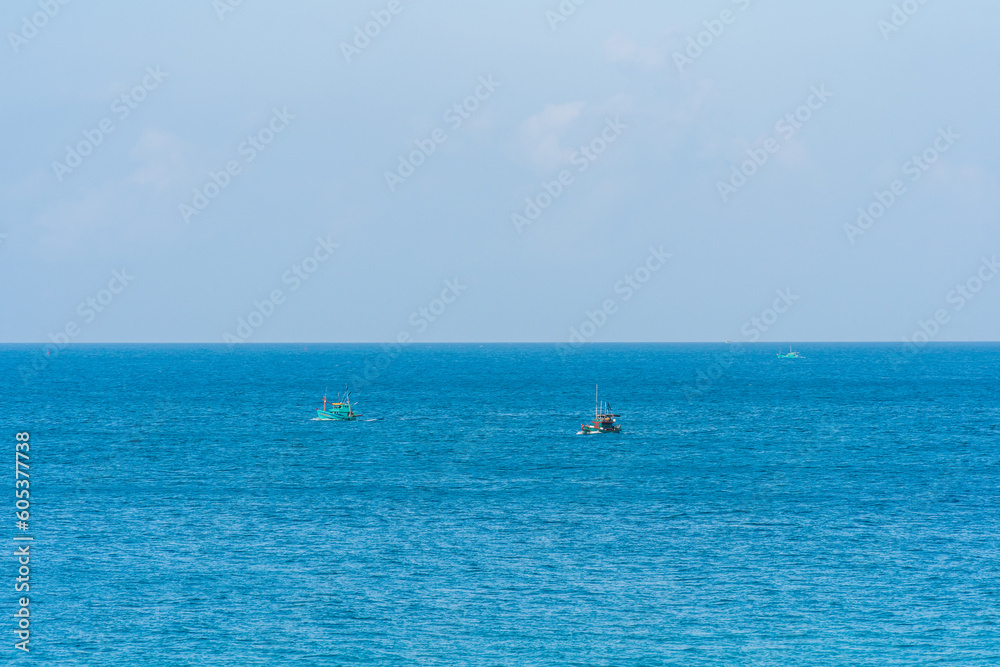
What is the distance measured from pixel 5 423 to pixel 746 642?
4180 inches

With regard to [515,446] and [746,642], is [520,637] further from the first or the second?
[515,446]

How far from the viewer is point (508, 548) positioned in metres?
57.7

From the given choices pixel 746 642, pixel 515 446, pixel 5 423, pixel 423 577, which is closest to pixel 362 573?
pixel 423 577

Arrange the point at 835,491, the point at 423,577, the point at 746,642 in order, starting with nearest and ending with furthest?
the point at 746,642 < the point at 423,577 < the point at 835,491

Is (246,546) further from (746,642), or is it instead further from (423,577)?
(746,642)

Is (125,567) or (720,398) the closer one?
(125,567)

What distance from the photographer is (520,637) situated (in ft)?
143

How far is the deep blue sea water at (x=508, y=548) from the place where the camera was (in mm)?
42906

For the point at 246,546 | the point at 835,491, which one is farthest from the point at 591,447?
the point at 246,546

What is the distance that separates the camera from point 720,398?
16962 centimetres

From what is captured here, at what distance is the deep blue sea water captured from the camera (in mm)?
42906

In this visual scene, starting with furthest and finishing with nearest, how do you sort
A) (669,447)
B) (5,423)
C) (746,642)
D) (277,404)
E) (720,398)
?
1. (720,398)
2. (277,404)
3. (5,423)
4. (669,447)
5. (746,642)

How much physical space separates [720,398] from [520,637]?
429 feet

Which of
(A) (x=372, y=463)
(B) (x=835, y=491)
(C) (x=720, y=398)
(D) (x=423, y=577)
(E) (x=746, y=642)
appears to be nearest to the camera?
(E) (x=746, y=642)
